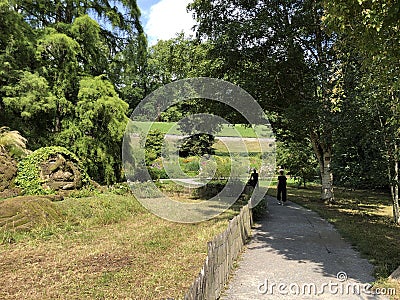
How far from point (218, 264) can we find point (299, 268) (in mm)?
1804

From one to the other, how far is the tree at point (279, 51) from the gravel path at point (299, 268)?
13.1ft

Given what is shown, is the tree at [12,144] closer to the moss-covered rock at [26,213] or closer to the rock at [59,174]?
the rock at [59,174]

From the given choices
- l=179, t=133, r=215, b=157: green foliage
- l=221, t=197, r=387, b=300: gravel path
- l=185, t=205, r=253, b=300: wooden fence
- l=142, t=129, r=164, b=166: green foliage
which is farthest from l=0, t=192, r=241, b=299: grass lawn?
l=179, t=133, r=215, b=157: green foliage

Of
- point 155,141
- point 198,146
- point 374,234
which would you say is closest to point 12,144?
point 374,234

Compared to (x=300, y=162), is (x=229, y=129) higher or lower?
higher

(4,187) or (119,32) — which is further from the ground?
(119,32)

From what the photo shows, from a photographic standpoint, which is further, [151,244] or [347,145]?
[347,145]

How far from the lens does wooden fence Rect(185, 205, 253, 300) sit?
351cm

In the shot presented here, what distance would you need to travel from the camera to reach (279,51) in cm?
1198

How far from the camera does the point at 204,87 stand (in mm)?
13672

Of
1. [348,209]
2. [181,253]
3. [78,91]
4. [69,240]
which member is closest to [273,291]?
[181,253]

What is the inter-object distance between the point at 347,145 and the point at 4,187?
11.5 meters

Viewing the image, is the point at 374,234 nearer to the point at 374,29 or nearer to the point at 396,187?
the point at 396,187

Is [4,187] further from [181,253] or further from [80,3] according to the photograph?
[80,3]
